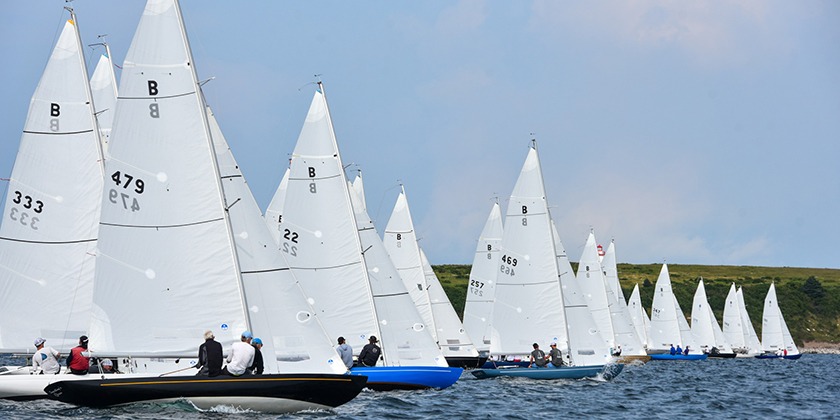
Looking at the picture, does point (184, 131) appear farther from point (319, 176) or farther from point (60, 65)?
point (319, 176)

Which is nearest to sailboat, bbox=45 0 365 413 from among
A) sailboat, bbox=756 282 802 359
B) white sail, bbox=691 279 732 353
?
white sail, bbox=691 279 732 353

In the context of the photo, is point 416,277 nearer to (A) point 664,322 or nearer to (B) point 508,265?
(B) point 508,265

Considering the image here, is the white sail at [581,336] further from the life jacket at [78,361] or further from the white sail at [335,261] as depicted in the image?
the life jacket at [78,361]

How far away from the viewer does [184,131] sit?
23188 mm

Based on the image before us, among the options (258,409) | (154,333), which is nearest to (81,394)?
(154,333)

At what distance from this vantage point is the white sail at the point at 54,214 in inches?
1133

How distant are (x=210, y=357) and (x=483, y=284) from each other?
37.6 m

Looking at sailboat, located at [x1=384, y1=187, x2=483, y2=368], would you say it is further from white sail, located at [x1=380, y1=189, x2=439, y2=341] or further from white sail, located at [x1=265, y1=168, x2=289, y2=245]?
white sail, located at [x1=265, y1=168, x2=289, y2=245]

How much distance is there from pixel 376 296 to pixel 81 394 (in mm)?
14539

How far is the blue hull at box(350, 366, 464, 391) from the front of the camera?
101 ft

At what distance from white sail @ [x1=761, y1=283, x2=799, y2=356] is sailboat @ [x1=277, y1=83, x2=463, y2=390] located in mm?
65968

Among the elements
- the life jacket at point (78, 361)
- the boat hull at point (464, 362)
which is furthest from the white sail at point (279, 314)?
the boat hull at point (464, 362)

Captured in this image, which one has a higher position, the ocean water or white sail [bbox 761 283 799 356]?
white sail [bbox 761 283 799 356]

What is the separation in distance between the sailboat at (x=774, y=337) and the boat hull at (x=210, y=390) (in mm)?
77049
